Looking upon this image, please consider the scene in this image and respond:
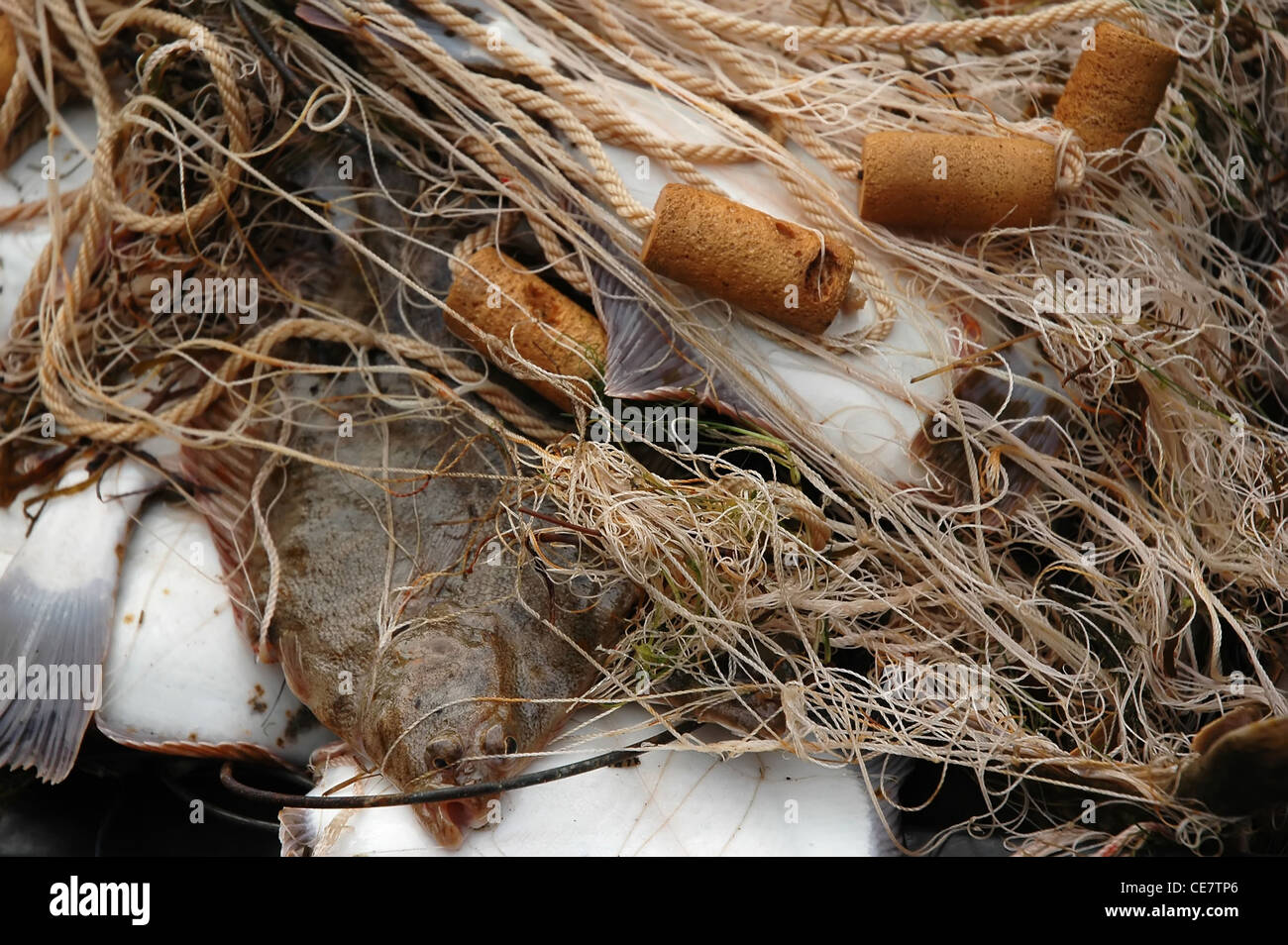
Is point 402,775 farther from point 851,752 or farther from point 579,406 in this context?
point 851,752

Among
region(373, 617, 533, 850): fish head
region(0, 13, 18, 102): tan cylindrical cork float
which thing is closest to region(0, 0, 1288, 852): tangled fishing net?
region(0, 13, 18, 102): tan cylindrical cork float

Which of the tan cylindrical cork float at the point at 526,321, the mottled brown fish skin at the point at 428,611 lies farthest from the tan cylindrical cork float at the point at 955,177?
the mottled brown fish skin at the point at 428,611

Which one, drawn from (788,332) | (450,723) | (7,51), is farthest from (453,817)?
(7,51)

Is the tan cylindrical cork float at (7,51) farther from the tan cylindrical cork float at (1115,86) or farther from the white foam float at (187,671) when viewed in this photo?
the tan cylindrical cork float at (1115,86)

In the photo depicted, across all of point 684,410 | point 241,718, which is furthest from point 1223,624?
point 241,718

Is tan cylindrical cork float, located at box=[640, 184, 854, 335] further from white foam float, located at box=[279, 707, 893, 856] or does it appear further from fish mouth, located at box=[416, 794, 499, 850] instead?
fish mouth, located at box=[416, 794, 499, 850]

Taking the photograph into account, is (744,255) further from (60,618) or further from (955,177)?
(60,618)

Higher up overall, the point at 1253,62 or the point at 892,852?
the point at 1253,62
